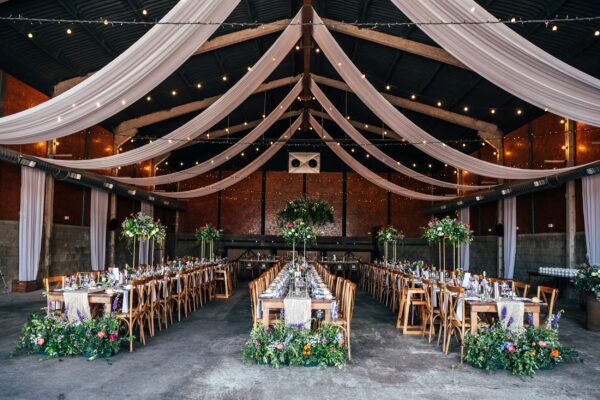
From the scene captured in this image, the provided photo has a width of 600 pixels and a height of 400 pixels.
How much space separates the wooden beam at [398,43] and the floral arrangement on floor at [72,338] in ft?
24.1

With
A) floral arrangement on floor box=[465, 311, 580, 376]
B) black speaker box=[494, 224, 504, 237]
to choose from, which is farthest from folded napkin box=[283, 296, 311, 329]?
black speaker box=[494, 224, 504, 237]

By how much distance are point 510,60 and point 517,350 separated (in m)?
3.23

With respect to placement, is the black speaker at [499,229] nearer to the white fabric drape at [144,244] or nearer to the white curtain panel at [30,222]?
the white fabric drape at [144,244]

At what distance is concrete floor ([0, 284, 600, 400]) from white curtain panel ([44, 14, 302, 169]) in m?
3.76

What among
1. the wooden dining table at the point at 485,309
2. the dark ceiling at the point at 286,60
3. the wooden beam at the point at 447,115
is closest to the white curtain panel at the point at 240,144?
the dark ceiling at the point at 286,60

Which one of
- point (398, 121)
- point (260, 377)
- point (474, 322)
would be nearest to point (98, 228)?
point (398, 121)

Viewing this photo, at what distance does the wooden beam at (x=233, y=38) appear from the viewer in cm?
989

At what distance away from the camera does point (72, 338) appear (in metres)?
5.19

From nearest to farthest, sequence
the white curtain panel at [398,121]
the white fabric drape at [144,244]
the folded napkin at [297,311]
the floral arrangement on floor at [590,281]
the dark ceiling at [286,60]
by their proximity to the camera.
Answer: the folded napkin at [297,311]
the floral arrangement on floor at [590,281]
the dark ceiling at [286,60]
the white curtain panel at [398,121]
the white fabric drape at [144,244]

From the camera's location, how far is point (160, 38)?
18.4 ft

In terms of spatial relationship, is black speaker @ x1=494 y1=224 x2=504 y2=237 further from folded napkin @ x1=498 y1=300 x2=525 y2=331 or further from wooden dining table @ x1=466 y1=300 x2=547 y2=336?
folded napkin @ x1=498 y1=300 x2=525 y2=331

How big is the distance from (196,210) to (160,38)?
14658 millimetres

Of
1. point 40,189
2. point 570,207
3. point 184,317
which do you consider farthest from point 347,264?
point 40,189

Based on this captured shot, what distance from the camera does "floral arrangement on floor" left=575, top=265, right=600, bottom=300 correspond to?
6926 mm
